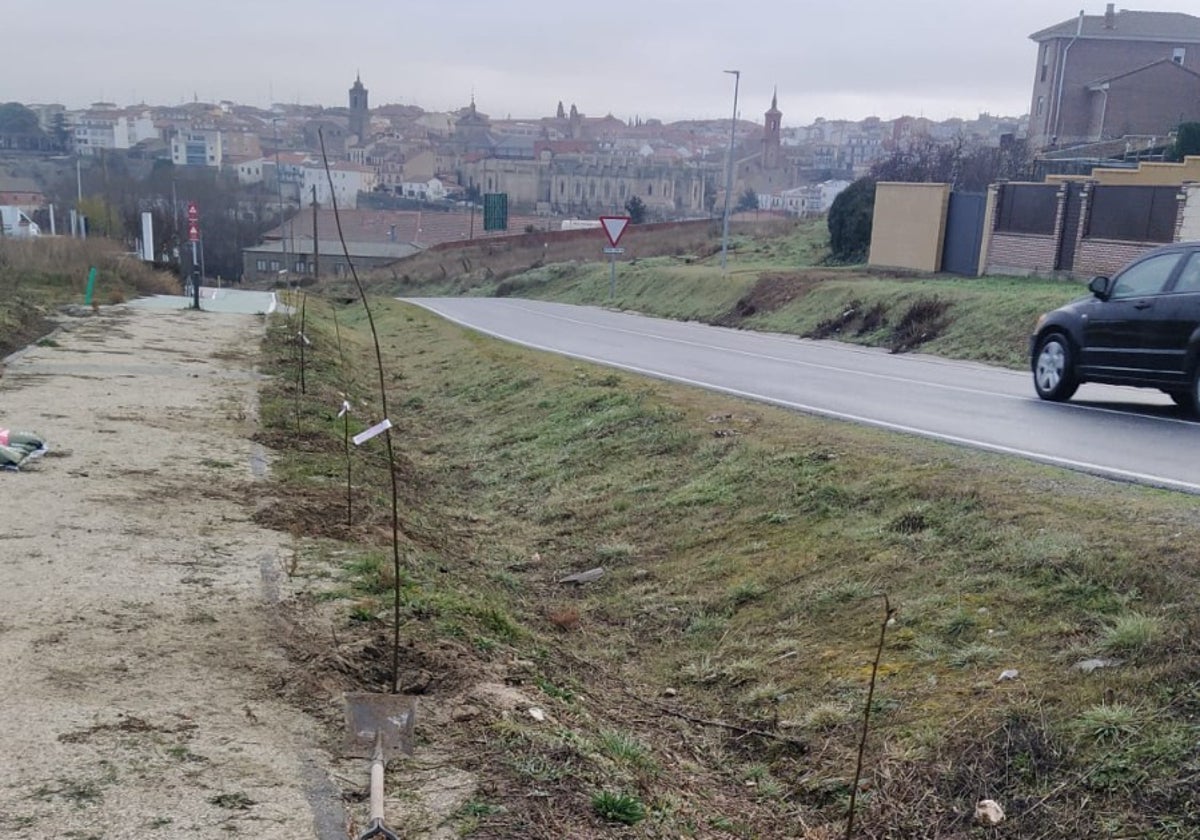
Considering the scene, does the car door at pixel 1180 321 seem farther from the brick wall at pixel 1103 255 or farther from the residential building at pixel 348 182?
the residential building at pixel 348 182

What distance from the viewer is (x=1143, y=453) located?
8773 millimetres

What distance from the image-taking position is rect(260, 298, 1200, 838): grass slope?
4.31m

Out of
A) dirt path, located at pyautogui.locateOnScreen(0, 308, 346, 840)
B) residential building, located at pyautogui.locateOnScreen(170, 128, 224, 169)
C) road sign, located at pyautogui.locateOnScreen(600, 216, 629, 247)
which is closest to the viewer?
dirt path, located at pyautogui.locateOnScreen(0, 308, 346, 840)

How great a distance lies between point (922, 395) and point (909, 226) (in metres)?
18.8

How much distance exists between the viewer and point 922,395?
42.5 feet

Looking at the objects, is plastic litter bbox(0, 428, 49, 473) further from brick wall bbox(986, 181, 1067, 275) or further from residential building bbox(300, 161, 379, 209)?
residential building bbox(300, 161, 379, 209)

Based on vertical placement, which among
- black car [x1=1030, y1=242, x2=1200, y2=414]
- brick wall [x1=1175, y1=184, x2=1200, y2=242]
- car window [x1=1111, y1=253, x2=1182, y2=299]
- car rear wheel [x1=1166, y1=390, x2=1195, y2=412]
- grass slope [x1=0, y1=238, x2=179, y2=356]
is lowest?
grass slope [x1=0, y1=238, x2=179, y2=356]

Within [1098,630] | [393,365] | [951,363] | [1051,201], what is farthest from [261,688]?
[1051,201]

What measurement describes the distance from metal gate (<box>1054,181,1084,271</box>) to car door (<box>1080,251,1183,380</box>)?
1425cm

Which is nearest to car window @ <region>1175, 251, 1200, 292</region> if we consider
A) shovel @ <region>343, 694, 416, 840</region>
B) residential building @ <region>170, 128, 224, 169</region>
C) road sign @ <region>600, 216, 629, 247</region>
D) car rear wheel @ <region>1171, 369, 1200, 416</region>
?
car rear wheel @ <region>1171, 369, 1200, 416</region>

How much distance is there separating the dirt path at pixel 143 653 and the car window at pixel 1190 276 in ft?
29.7

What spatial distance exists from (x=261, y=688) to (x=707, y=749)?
2.33 meters

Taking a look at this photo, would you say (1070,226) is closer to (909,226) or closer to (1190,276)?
(909,226)

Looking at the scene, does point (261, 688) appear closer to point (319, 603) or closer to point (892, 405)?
point (319, 603)
